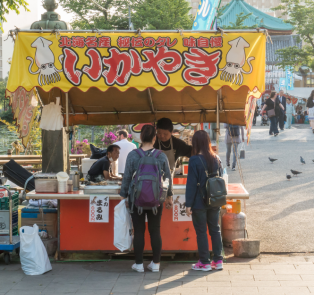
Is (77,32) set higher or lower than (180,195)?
higher

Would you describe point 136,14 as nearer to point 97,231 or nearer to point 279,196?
point 279,196

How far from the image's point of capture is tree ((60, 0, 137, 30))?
33162mm

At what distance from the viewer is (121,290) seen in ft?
15.9

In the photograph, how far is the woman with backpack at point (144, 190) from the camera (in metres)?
5.11

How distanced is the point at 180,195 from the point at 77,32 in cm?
255

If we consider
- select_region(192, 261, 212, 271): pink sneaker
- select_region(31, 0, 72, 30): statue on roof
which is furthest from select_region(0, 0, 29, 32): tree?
select_region(192, 261, 212, 271): pink sneaker

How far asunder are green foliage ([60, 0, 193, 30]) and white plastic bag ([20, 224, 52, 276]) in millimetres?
20770

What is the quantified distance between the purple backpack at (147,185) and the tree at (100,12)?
95.8 feet

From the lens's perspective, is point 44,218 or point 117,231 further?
point 44,218

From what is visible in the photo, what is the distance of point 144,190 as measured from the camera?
5.09 metres

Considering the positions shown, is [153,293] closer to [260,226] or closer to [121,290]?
[121,290]

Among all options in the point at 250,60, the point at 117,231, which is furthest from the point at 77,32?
the point at 117,231

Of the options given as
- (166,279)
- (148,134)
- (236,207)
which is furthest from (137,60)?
(236,207)

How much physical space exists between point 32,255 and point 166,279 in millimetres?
1712
